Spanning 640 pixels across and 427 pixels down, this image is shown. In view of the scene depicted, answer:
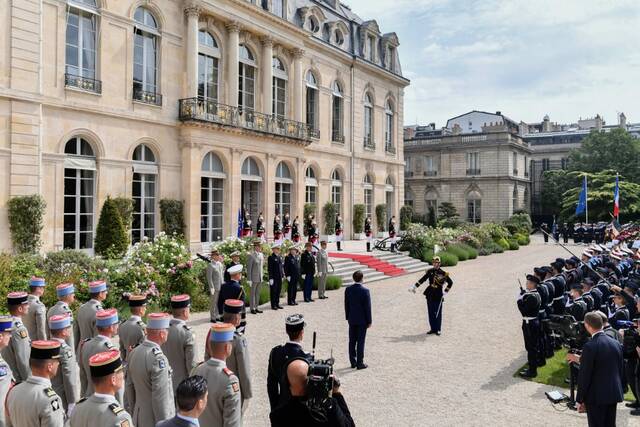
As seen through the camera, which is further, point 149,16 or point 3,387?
point 149,16

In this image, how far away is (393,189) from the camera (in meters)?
38.1

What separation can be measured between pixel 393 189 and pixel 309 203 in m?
10.8

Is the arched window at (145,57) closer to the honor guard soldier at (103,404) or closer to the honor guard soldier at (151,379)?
the honor guard soldier at (151,379)

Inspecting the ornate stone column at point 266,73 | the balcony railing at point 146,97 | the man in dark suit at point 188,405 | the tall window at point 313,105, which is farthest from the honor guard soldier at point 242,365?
→ the tall window at point 313,105

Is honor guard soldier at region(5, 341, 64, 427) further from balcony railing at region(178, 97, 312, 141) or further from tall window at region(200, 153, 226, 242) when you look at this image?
tall window at region(200, 153, 226, 242)

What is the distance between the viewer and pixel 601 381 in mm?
5941

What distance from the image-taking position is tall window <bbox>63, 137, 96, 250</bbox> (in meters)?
18.2

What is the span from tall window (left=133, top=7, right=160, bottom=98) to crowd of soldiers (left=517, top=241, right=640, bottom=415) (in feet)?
55.3

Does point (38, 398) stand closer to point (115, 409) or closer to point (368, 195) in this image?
point (115, 409)

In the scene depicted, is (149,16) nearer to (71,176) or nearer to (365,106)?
(71,176)

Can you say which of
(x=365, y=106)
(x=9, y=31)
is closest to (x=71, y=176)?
(x=9, y=31)

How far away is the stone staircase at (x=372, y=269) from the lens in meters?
20.6

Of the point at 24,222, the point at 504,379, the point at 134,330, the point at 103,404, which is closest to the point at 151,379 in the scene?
the point at 103,404

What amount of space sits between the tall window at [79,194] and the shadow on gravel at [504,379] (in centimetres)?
1541
